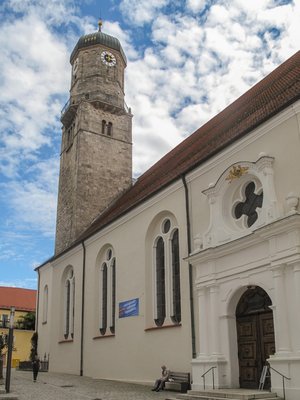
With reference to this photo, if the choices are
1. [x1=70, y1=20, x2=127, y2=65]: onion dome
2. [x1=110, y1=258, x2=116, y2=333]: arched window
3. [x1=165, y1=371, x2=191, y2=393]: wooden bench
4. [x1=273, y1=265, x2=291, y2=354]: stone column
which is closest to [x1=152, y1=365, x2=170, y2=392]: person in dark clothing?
[x1=165, y1=371, x2=191, y2=393]: wooden bench

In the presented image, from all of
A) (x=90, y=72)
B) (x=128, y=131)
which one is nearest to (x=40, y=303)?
(x=128, y=131)

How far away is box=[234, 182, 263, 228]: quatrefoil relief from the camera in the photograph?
47.4 feet

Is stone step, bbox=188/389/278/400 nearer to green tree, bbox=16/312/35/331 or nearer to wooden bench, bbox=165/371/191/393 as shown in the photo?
wooden bench, bbox=165/371/191/393

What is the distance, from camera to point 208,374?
14242 millimetres

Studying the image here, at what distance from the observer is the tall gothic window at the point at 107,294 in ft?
74.0

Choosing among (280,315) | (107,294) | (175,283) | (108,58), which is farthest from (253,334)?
(108,58)

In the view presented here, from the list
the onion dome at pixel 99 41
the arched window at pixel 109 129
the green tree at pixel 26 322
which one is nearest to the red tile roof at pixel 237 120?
the arched window at pixel 109 129

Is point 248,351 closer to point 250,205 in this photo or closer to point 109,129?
point 250,205

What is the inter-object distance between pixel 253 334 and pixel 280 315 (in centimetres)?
192

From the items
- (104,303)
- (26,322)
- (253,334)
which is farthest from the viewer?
(26,322)

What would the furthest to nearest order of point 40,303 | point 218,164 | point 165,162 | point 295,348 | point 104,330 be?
point 40,303 < point 165,162 < point 104,330 < point 218,164 < point 295,348

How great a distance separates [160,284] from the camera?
19.1 meters

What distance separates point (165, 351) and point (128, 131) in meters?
19.5

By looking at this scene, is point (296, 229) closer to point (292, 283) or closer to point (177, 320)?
point (292, 283)
